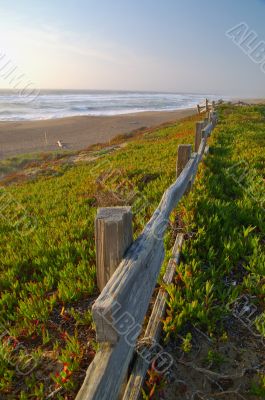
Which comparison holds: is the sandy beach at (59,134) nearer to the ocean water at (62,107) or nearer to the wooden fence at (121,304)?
the ocean water at (62,107)

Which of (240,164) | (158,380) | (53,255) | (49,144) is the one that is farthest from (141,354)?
(49,144)

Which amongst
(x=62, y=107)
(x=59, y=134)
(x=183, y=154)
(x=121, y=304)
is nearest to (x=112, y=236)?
(x=121, y=304)

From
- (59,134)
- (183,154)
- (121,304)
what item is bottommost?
(59,134)

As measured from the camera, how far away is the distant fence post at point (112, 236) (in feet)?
6.48

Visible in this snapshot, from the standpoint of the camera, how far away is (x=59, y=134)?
3303 cm

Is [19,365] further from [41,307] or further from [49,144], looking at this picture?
[49,144]

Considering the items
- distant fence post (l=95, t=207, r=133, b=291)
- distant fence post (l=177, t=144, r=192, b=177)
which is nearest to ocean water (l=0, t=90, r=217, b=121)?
distant fence post (l=177, t=144, r=192, b=177)

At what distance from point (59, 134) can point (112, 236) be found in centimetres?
3278

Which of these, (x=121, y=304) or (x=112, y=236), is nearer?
(x=121, y=304)

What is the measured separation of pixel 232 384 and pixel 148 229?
4.43ft

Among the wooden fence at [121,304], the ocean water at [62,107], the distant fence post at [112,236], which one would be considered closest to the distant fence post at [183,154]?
the wooden fence at [121,304]

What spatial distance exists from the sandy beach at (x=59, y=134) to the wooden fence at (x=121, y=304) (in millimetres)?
23402

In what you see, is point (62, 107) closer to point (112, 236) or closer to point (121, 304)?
point (112, 236)

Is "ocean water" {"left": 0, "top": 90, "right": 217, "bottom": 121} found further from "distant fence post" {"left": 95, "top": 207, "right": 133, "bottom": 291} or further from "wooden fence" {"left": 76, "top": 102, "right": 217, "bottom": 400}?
"distant fence post" {"left": 95, "top": 207, "right": 133, "bottom": 291}
